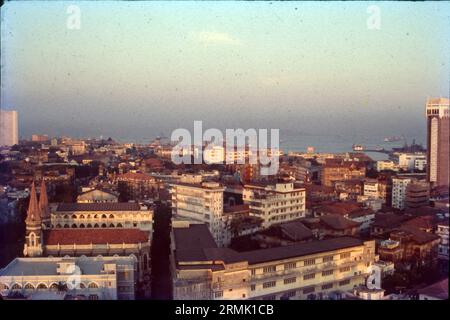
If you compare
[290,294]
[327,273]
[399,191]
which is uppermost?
[399,191]

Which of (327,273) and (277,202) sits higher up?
(277,202)

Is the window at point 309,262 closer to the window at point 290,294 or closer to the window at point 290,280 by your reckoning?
the window at point 290,280

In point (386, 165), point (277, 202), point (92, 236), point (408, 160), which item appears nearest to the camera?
point (92, 236)

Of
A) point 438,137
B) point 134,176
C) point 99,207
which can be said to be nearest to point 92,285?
point 99,207

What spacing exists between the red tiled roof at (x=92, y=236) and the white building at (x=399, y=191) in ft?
14.9

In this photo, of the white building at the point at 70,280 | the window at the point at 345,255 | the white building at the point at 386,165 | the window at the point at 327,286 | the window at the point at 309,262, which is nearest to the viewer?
the white building at the point at 70,280

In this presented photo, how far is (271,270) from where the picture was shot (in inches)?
175

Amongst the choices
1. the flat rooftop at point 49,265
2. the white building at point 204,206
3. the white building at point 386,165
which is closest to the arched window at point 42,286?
the flat rooftop at point 49,265

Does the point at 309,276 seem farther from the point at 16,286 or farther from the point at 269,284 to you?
the point at 16,286

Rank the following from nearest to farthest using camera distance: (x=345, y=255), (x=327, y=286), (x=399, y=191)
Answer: (x=327, y=286), (x=345, y=255), (x=399, y=191)

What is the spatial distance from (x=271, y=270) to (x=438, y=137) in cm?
229

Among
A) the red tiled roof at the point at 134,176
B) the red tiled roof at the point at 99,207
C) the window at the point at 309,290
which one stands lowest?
the window at the point at 309,290

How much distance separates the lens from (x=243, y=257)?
446 cm

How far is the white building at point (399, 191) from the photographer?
27.3 ft
